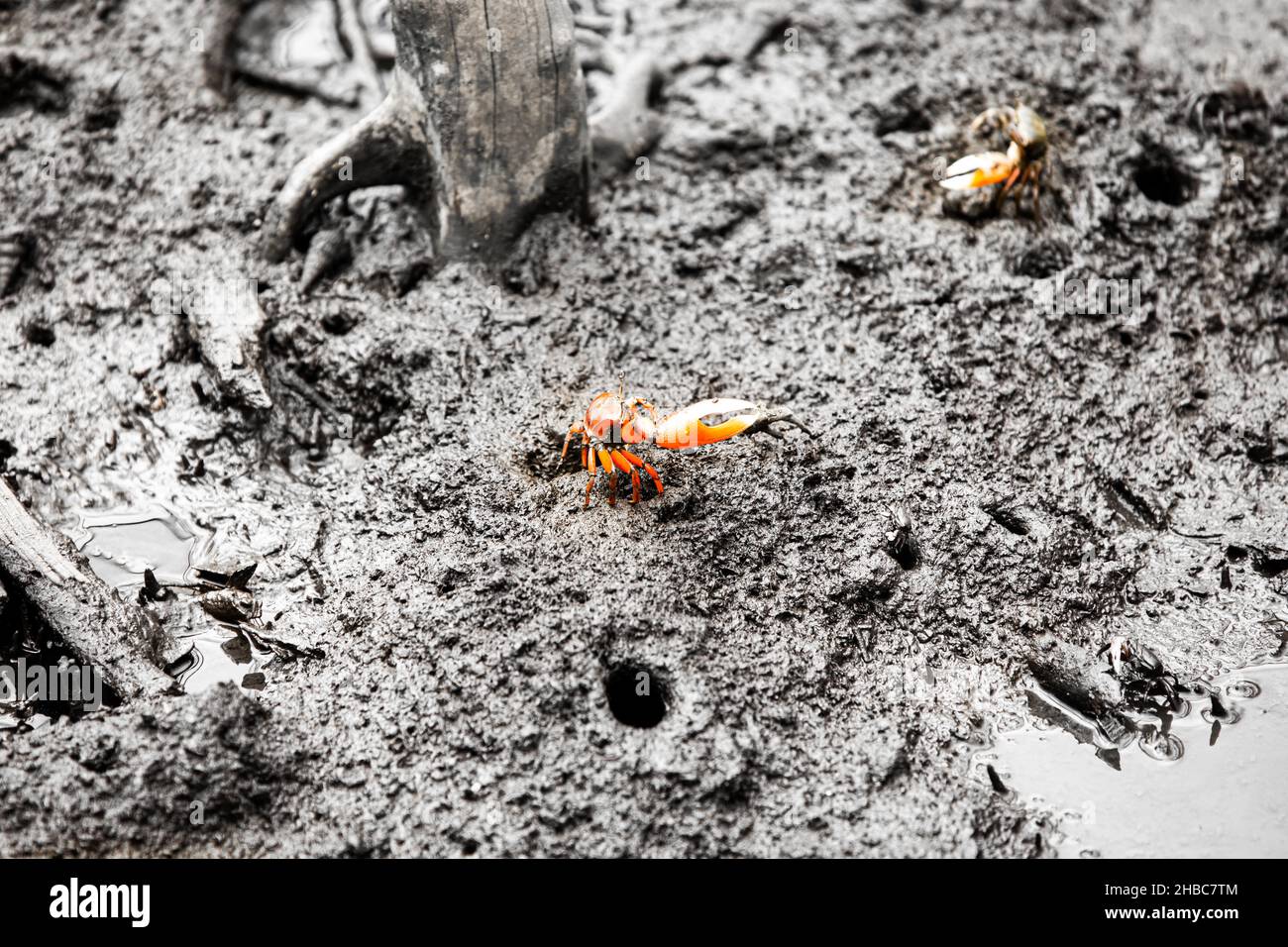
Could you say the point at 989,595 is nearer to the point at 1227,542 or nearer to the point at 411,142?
the point at 1227,542

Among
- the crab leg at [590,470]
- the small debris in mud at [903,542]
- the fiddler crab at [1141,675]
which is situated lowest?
the fiddler crab at [1141,675]

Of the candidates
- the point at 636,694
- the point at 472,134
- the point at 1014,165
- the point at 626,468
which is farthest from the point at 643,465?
the point at 1014,165

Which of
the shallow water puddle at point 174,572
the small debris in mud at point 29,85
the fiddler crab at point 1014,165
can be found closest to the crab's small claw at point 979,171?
the fiddler crab at point 1014,165

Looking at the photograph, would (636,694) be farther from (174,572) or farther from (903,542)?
(174,572)

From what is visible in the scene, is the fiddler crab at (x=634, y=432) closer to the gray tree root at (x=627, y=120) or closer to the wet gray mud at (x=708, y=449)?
the wet gray mud at (x=708, y=449)

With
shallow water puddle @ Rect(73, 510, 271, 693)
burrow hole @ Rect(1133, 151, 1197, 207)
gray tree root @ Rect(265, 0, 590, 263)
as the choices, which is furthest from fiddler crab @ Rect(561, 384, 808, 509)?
burrow hole @ Rect(1133, 151, 1197, 207)

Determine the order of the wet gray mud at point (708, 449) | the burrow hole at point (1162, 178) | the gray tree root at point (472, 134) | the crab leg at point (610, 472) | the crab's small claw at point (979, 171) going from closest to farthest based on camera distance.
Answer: the wet gray mud at point (708, 449), the crab leg at point (610, 472), the gray tree root at point (472, 134), the crab's small claw at point (979, 171), the burrow hole at point (1162, 178)
